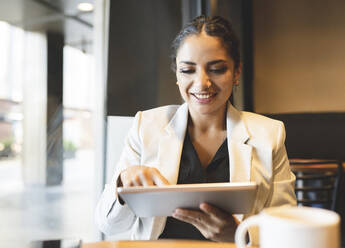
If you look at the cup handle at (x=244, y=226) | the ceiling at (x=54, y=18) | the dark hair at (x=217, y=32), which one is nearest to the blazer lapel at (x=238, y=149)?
the dark hair at (x=217, y=32)

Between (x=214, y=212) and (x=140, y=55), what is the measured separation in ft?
6.06

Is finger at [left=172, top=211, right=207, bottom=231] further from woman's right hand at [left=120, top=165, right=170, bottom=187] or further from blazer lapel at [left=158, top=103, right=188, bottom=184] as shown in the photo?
blazer lapel at [left=158, top=103, right=188, bottom=184]

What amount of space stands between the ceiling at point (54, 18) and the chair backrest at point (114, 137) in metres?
0.57

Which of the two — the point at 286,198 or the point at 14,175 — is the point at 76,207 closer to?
the point at 14,175

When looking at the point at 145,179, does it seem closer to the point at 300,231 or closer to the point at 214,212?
the point at 214,212

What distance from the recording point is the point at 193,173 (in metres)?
1.39

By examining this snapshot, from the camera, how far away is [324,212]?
1.88 ft

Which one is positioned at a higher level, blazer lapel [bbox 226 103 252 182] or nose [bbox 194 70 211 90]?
nose [bbox 194 70 211 90]

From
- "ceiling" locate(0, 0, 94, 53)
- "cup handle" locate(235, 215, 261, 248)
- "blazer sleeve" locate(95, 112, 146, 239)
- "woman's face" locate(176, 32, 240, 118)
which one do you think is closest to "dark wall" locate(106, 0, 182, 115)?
"ceiling" locate(0, 0, 94, 53)

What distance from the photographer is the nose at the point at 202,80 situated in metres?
1.36

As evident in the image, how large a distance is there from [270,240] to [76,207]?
255 cm

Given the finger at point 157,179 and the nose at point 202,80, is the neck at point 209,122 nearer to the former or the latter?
the nose at point 202,80

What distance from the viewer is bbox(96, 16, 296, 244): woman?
1323 mm

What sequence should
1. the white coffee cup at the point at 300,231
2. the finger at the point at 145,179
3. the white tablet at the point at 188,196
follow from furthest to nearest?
the finger at the point at 145,179 < the white tablet at the point at 188,196 < the white coffee cup at the point at 300,231
